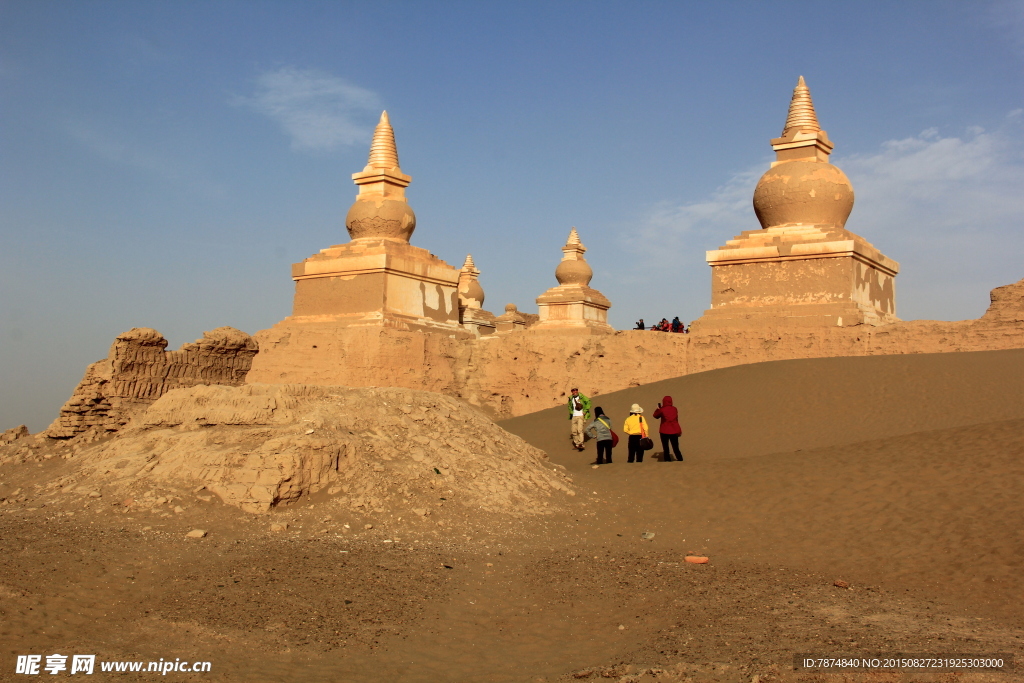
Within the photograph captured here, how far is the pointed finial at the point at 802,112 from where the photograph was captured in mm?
16328

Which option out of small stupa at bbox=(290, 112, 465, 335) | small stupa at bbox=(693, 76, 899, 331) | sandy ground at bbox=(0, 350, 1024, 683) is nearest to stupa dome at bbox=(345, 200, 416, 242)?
small stupa at bbox=(290, 112, 465, 335)

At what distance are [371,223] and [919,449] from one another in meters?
10.7

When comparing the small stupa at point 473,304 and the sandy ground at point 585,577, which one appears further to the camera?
the small stupa at point 473,304

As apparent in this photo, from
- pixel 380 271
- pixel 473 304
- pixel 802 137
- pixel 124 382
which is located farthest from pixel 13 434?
pixel 473 304

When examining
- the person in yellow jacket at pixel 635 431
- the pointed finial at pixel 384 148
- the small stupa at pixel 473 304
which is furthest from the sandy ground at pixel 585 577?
the small stupa at pixel 473 304

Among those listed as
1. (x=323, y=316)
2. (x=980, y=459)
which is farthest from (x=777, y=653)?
(x=323, y=316)

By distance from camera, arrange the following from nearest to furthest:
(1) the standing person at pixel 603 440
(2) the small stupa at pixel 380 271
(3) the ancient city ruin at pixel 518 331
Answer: (1) the standing person at pixel 603 440
(3) the ancient city ruin at pixel 518 331
(2) the small stupa at pixel 380 271

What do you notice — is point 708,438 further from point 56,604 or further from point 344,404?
point 56,604

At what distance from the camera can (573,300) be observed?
21.1m

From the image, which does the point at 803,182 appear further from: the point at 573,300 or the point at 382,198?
the point at 382,198

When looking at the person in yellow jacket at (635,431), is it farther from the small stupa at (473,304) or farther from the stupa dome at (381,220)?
the small stupa at (473,304)

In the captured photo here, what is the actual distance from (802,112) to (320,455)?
38.7 feet

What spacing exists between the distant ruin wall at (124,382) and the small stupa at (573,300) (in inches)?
338

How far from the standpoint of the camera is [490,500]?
883 centimetres
